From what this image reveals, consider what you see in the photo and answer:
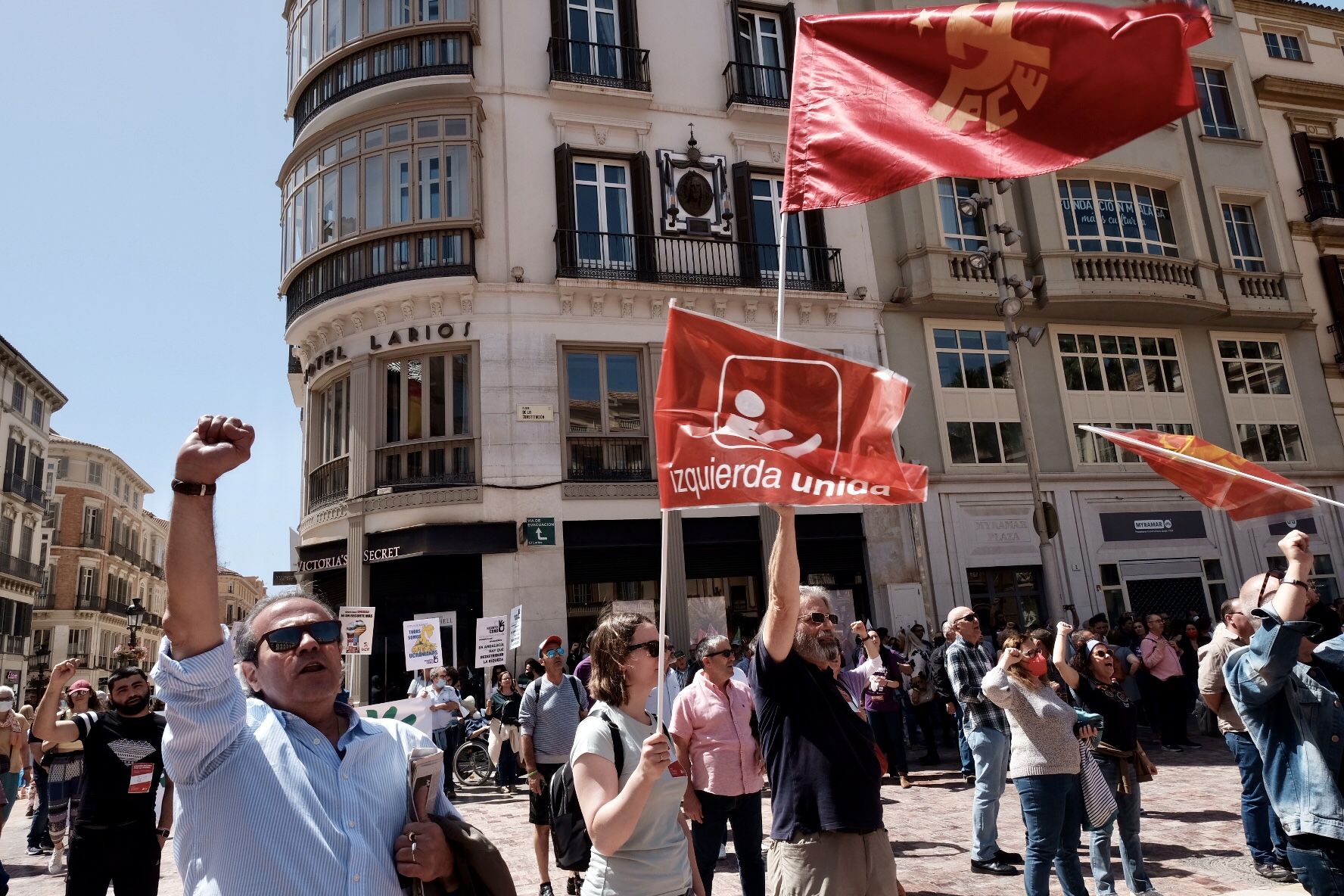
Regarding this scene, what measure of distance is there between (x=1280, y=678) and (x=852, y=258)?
18.0 metres

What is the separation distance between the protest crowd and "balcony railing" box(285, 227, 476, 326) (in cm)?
1094

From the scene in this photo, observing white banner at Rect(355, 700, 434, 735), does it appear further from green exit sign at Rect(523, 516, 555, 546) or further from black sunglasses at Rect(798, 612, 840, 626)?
green exit sign at Rect(523, 516, 555, 546)

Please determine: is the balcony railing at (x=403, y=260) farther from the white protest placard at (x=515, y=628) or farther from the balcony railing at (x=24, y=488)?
the balcony railing at (x=24, y=488)

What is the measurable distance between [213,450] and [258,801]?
2.87 ft

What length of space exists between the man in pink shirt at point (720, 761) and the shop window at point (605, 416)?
1203 centimetres

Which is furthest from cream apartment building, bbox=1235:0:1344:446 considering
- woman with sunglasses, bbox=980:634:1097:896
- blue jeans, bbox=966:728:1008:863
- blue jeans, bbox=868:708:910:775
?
woman with sunglasses, bbox=980:634:1097:896

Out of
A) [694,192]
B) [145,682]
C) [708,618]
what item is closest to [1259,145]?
[694,192]

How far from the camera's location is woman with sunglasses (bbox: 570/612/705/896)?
10.2 ft

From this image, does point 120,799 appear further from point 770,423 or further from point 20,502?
point 20,502

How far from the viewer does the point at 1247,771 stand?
21.1 ft

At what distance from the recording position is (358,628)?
13.1 m

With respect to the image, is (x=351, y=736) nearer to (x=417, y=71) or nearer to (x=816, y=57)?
(x=816, y=57)

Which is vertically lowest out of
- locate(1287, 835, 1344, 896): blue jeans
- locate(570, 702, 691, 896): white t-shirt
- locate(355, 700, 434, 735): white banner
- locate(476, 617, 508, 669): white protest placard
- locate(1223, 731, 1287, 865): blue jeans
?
locate(1223, 731, 1287, 865): blue jeans

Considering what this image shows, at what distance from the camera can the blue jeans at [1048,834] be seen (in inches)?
207
